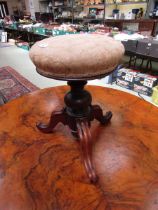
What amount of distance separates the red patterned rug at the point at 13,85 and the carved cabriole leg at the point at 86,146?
5.10 feet

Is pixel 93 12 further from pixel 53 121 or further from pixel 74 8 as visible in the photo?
pixel 53 121

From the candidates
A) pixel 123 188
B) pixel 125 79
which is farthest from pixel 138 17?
pixel 123 188

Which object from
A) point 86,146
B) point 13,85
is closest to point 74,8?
point 13,85

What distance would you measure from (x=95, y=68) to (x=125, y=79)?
69.4 inches

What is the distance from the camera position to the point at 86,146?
50cm

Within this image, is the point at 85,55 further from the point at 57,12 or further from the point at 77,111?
the point at 57,12

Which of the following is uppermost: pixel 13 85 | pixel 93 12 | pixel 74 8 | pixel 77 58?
pixel 74 8

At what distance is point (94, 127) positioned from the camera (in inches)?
24.4

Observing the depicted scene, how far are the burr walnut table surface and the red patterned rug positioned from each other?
1.40 meters

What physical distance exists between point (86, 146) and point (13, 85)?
6.61 feet

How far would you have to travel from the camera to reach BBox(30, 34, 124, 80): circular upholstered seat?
41 cm

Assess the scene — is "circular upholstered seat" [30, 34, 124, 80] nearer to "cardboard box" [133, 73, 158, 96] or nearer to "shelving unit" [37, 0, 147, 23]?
"cardboard box" [133, 73, 158, 96]

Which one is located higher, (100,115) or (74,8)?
(74,8)

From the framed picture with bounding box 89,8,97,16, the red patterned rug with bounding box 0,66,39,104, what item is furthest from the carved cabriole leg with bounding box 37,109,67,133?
the framed picture with bounding box 89,8,97,16
